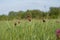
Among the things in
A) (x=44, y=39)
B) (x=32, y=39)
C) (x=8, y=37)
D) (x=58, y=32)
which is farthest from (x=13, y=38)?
(x=58, y=32)

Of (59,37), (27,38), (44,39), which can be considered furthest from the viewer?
(27,38)

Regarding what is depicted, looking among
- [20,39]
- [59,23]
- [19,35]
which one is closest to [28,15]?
[19,35]

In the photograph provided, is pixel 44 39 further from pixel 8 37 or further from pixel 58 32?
pixel 58 32

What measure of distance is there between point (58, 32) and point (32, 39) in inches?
32.3

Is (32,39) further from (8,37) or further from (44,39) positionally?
(8,37)

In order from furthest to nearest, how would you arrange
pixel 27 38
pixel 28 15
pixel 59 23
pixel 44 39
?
pixel 59 23 < pixel 28 15 < pixel 27 38 < pixel 44 39

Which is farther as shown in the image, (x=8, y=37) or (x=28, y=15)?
(x=28, y=15)

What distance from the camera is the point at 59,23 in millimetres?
2898

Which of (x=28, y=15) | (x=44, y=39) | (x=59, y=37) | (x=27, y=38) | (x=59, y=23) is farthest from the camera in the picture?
(x=59, y=23)

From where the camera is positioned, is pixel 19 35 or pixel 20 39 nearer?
pixel 20 39

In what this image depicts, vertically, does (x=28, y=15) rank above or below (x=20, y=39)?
above

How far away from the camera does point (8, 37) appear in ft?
6.44

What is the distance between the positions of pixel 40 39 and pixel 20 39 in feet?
0.69

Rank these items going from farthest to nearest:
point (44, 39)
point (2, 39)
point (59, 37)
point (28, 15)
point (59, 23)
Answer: point (59, 23) < point (28, 15) < point (2, 39) < point (44, 39) < point (59, 37)
